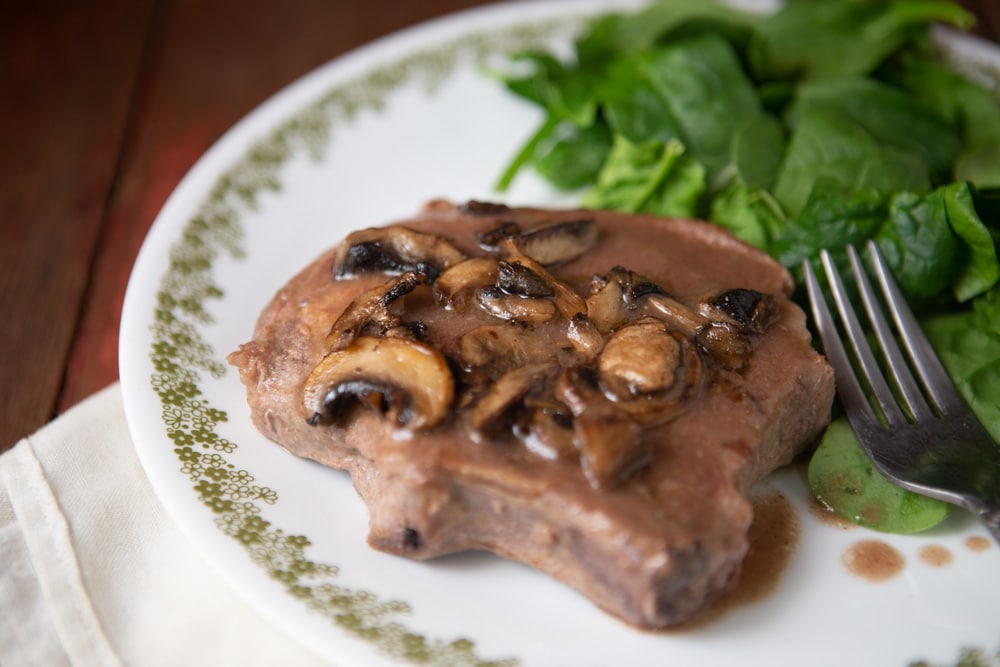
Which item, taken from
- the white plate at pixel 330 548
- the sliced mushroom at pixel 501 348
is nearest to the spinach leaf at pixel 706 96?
the white plate at pixel 330 548

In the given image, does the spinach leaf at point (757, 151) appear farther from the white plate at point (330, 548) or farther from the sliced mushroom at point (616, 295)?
the white plate at point (330, 548)

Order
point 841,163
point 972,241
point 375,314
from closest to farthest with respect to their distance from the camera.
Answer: point 375,314 → point 972,241 → point 841,163

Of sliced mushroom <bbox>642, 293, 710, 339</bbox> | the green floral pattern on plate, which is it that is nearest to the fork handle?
sliced mushroom <bbox>642, 293, 710, 339</bbox>

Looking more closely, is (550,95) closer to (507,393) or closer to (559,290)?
(559,290)

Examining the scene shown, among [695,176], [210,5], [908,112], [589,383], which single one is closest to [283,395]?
[589,383]

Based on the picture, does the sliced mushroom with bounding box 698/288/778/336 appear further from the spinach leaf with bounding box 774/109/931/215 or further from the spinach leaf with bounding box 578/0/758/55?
the spinach leaf with bounding box 578/0/758/55

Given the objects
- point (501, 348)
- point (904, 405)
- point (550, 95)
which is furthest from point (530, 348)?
point (550, 95)
